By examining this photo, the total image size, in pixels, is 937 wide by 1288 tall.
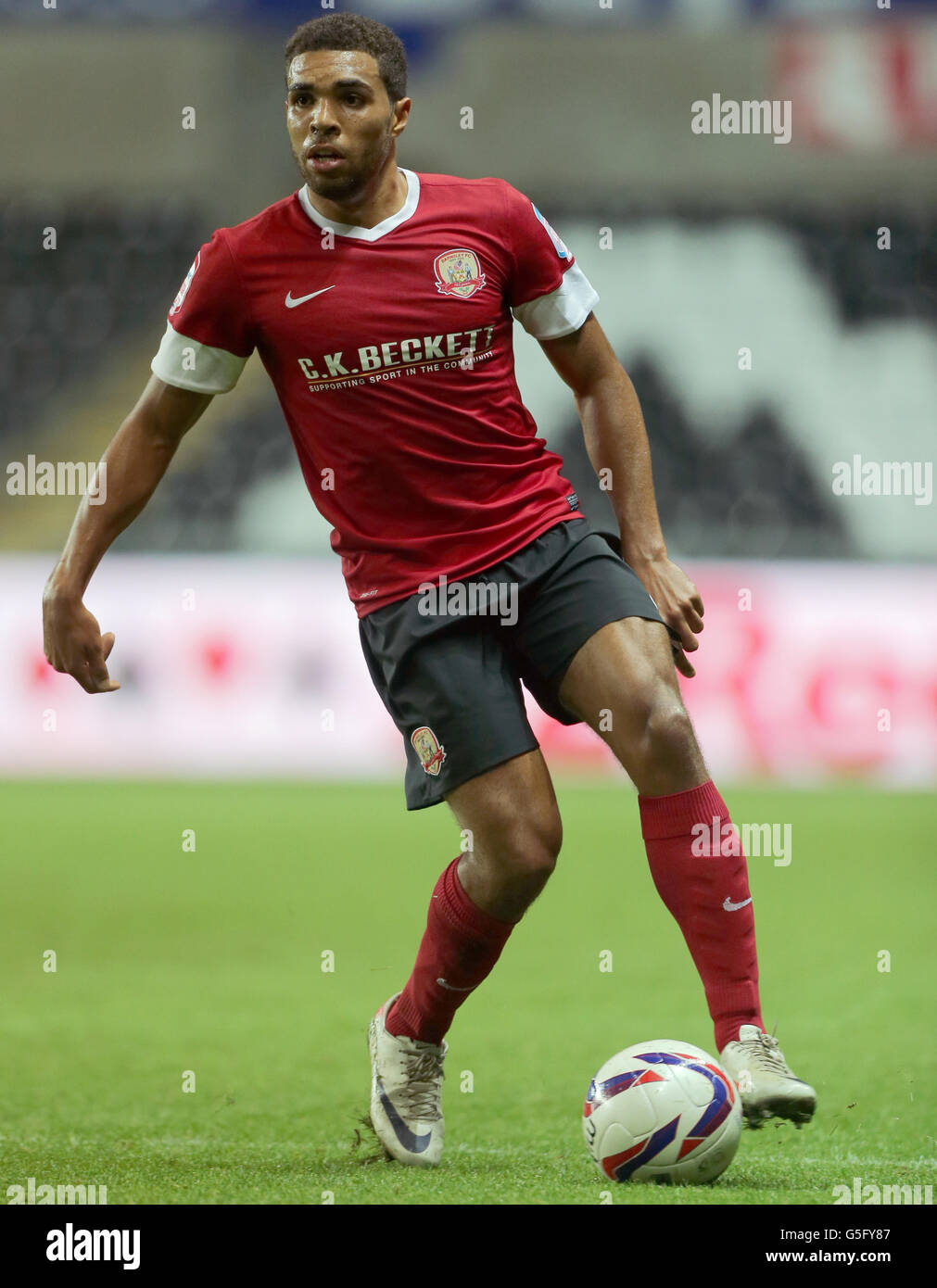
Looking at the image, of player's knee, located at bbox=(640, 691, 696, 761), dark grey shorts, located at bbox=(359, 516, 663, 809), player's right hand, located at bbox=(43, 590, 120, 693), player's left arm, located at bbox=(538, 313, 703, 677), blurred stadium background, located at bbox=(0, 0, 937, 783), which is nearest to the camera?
player's knee, located at bbox=(640, 691, 696, 761)

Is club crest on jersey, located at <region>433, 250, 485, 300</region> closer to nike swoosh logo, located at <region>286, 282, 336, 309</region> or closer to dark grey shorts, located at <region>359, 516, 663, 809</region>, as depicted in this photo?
nike swoosh logo, located at <region>286, 282, 336, 309</region>

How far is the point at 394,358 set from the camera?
10.0 ft

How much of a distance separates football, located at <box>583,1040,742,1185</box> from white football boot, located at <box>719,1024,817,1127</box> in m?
0.03

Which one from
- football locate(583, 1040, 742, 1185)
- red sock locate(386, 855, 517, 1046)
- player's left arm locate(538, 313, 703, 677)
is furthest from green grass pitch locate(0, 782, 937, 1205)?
player's left arm locate(538, 313, 703, 677)

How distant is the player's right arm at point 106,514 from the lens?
312cm

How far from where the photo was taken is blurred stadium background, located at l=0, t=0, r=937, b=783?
43.3 ft

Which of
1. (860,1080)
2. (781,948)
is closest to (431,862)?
(781,948)

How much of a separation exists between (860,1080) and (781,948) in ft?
6.29

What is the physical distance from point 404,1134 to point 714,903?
2.52ft

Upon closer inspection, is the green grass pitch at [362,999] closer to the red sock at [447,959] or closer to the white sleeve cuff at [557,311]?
the red sock at [447,959]

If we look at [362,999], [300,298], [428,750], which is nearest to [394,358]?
[300,298]

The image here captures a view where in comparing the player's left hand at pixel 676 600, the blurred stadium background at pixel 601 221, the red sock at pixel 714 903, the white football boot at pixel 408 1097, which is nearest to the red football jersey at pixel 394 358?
the player's left hand at pixel 676 600

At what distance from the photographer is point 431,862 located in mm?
7668

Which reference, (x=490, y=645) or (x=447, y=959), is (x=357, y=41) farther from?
(x=447, y=959)
